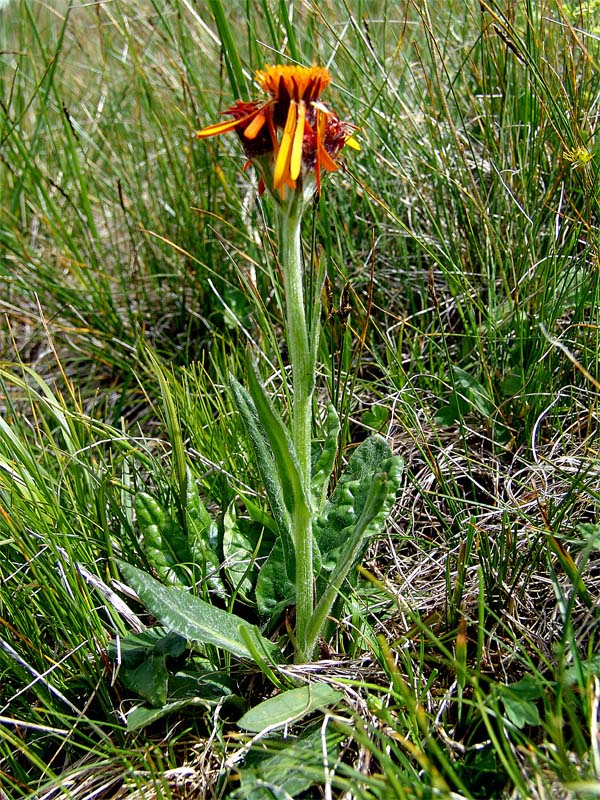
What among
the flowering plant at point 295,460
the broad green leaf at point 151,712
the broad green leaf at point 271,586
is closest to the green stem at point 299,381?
the flowering plant at point 295,460

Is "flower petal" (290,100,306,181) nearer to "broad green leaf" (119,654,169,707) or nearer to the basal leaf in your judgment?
the basal leaf

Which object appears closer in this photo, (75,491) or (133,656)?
(133,656)

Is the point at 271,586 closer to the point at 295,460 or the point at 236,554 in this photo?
the point at 236,554

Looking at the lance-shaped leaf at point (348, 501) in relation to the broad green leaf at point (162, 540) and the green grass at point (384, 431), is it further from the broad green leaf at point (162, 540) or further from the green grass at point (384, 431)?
the broad green leaf at point (162, 540)

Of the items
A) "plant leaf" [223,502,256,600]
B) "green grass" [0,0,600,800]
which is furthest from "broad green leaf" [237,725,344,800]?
"plant leaf" [223,502,256,600]

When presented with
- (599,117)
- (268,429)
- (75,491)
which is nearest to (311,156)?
(268,429)

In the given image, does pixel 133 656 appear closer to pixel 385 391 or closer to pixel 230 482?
pixel 230 482

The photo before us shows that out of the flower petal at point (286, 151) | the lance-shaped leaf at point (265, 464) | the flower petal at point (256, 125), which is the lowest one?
the lance-shaped leaf at point (265, 464)
